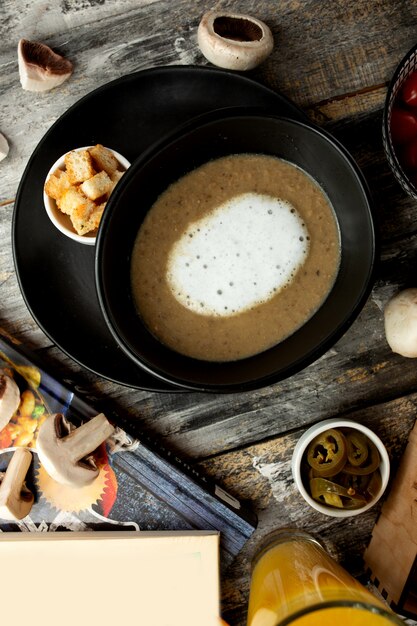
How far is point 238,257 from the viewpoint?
4.50 ft

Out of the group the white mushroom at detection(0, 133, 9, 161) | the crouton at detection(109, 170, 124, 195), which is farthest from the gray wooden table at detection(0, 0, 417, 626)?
the crouton at detection(109, 170, 124, 195)

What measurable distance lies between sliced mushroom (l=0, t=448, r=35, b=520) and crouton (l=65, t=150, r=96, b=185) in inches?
26.6

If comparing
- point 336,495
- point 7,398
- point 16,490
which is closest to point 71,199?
point 7,398

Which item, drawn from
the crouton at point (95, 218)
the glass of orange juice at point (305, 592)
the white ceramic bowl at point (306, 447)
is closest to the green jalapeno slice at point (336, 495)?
the white ceramic bowl at point (306, 447)

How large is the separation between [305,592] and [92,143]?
1.05 metres

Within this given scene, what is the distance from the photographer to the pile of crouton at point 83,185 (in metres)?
1.36

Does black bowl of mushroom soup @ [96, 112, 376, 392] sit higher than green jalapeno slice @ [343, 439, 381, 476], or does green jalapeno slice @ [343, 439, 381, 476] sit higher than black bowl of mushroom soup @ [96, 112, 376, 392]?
black bowl of mushroom soup @ [96, 112, 376, 392]

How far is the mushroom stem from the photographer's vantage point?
146 centimetres

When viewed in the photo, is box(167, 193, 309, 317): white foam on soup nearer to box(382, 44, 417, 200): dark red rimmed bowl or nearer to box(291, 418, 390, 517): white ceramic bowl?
box(382, 44, 417, 200): dark red rimmed bowl

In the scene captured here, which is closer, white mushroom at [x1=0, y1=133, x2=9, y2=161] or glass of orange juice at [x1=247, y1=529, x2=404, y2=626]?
glass of orange juice at [x1=247, y1=529, x2=404, y2=626]

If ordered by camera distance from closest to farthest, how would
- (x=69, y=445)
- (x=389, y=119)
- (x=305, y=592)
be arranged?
(x=305, y=592) → (x=389, y=119) → (x=69, y=445)

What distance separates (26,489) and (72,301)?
19.3 inches

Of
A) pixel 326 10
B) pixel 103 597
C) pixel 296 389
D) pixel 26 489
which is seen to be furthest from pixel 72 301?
pixel 326 10

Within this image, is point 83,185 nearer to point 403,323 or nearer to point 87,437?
point 87,437
